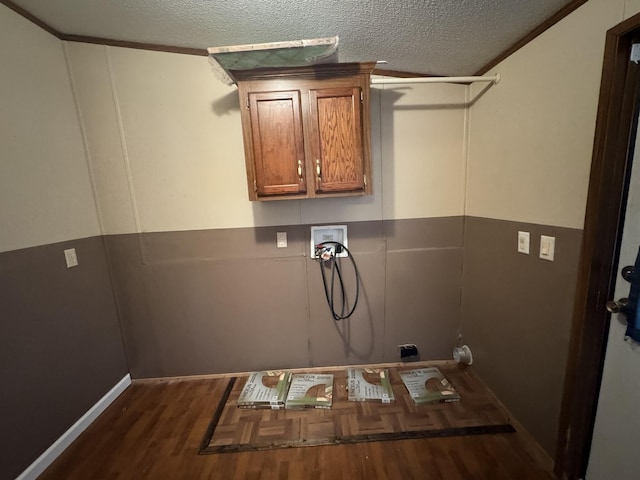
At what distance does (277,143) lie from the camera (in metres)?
1.63

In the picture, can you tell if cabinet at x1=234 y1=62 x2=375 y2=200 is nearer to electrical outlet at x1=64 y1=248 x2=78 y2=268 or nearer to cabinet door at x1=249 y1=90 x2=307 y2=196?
cabinet door at x1=249 y1=90 x2=307 y2=196

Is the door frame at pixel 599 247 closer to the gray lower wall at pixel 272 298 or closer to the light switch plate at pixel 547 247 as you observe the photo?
the light switch plate at pixel 547 247

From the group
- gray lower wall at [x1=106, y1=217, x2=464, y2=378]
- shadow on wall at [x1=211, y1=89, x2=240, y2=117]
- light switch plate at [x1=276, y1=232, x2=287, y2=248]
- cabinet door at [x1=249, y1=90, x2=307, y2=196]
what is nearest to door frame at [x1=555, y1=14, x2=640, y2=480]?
gray lower wall at [x1=106, y1=217, x2=464, y2=378]

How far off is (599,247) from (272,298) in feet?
6.33

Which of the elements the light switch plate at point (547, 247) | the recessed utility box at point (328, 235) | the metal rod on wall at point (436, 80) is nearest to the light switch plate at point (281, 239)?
the recessed utility box at point (328, 235)

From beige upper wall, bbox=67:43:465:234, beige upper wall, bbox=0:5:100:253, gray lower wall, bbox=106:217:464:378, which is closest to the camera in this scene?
beige upper wall, bbox=0:5:100:253

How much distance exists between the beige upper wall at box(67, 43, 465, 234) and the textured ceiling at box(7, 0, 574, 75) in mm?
199

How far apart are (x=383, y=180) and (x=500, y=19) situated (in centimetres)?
104

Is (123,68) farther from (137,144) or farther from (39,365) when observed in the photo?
(39,365)

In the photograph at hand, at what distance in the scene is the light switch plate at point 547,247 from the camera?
1.28 m

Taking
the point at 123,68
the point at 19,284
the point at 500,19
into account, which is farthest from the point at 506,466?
the point at 123,68

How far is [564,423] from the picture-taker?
4.12ft

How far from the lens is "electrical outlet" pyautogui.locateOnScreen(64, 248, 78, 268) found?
164 cm

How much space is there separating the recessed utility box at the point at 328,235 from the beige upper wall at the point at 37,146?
1.63m
